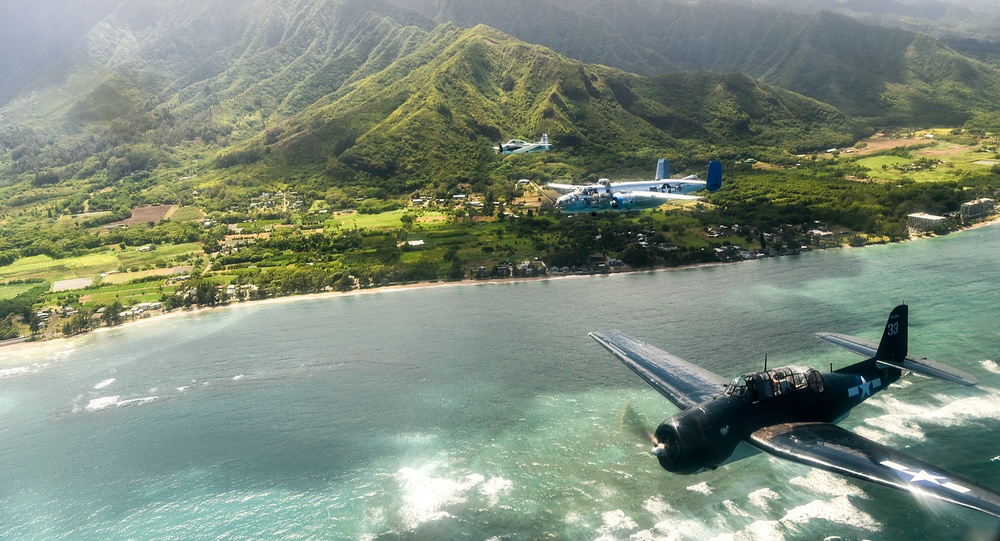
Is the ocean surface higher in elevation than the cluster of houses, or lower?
lower

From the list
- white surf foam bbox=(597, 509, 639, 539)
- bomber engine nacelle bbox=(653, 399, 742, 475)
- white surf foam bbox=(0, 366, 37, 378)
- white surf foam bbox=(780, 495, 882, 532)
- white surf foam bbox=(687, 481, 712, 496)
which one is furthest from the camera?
white surf foam bbox=(0, 366, 37, 378)

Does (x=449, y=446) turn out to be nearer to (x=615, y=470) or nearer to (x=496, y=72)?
(x=615, y=470)

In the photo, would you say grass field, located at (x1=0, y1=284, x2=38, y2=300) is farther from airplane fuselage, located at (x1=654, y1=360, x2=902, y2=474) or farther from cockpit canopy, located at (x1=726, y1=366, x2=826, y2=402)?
cockpit canopy, located at (x1=726, y1=366, x2=826, y2=402)

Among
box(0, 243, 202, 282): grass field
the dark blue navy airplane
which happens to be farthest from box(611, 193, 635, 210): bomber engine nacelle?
box(0, 243, 202, 282): grass field

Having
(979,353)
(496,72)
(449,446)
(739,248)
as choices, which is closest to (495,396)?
(449,446)

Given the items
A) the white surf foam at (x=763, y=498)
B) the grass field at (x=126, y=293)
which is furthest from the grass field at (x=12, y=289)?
the white surf foam at (x=763, y=498)

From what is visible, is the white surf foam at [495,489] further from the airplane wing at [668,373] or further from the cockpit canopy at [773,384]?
the cockpit canopy at [773,384]
